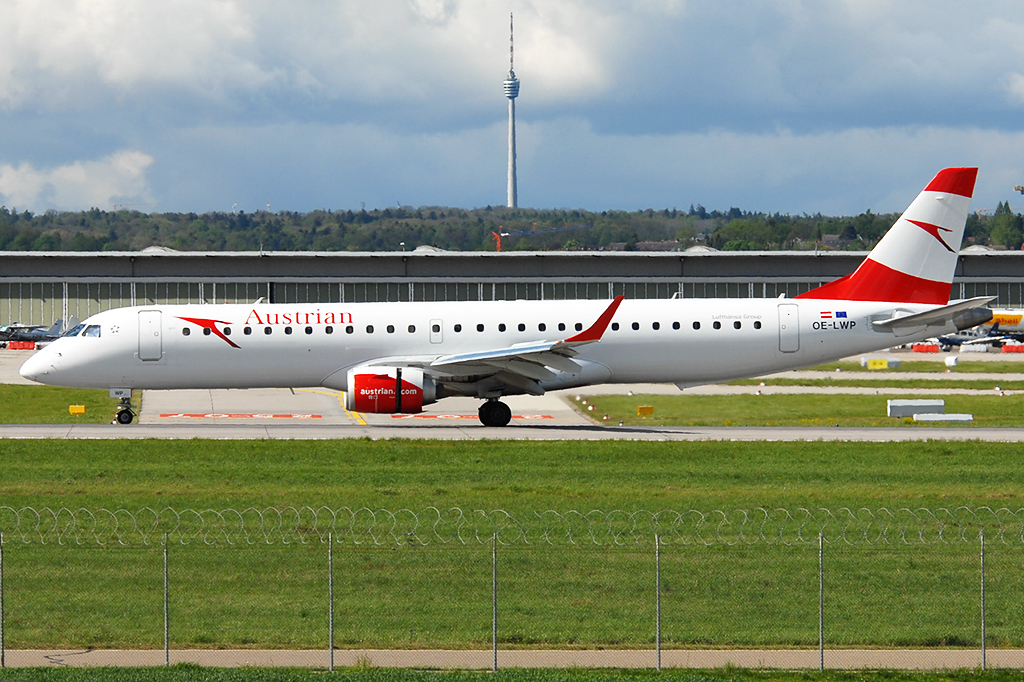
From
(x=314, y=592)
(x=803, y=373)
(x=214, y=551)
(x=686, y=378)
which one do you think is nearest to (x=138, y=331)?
(x=686, y=378)

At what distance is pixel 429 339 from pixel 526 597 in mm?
22412

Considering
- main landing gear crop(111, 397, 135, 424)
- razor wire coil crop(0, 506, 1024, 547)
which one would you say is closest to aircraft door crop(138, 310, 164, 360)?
main landing gear crop(111, 397, 135, 424)

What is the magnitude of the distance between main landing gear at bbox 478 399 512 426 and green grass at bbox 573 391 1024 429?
5.06 metres

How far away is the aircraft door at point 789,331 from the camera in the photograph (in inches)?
1565

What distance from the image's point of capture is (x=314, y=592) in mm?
17578

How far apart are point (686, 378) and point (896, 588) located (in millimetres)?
22108

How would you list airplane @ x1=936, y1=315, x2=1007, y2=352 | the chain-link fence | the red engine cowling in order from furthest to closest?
1. airplane @ x1=936, y1=315, x2=1007, y2=352
2. the red engine cowling
3. the chain-link fence

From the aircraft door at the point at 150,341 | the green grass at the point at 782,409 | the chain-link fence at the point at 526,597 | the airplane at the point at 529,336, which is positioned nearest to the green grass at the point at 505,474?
the chain-link fence at the point at 526,597

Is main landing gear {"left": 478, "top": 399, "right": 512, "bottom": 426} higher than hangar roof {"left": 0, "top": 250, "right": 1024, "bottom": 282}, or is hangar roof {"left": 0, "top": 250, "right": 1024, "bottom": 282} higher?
hangar roof {"left": 0, "top": 250, "right": 1024, "bottom": 282}

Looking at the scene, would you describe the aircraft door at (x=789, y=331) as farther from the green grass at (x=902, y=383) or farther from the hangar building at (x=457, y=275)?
the hangar building at (x=457, y=275)

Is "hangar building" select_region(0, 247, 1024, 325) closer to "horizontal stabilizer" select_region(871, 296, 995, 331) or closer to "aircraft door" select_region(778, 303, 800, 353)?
"aircraft door" select_region(778, 303, 800, 353)

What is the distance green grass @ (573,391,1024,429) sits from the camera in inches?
1702

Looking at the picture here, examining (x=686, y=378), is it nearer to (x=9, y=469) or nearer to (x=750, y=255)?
(x=9, y=469)

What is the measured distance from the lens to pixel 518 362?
37844mm
